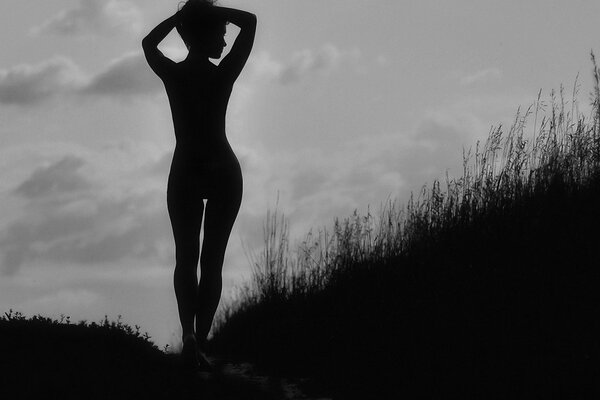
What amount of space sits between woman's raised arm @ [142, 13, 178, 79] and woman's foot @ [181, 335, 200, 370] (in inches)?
71.7

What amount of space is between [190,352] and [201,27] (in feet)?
7.33

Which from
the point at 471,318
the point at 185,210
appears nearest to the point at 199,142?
the point at 185,210

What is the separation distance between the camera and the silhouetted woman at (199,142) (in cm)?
603

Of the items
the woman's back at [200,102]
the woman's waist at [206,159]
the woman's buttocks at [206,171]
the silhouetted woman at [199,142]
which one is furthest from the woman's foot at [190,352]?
the woman's back at [200,102]

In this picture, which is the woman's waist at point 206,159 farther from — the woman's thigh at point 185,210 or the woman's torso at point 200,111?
the woman's thigh at point 185,210

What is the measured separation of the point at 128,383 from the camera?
5.44 m

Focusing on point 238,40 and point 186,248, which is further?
point 186,248

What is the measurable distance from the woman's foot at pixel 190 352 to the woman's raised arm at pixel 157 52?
1.82 metres

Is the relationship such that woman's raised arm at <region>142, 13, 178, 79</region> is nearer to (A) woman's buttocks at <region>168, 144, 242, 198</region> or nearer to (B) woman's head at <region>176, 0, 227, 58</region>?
(B) woman's head at <region>176, 0, 227, 58</region>

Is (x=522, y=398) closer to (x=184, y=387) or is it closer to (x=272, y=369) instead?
(x=184, y=387)

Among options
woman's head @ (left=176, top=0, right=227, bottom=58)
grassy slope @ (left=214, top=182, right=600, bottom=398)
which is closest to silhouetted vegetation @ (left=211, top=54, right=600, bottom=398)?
grassy slope @ (left=214, top=182, right=600, bottom=398)

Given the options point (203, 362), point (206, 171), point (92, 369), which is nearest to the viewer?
point (92, 369)

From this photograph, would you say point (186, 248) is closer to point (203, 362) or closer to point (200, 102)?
point (203, 362)

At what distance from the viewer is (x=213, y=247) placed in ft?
20.2
